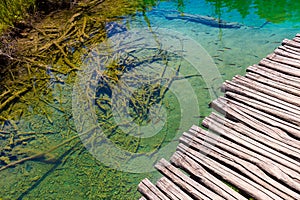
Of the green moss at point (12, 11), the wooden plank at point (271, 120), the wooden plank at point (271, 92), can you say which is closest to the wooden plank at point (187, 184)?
the wooden plank at point (271, 120)

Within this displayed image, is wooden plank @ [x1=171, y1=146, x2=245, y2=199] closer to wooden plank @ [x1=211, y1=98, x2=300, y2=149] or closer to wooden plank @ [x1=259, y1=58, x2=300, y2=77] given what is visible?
wooden plank @ [x1=211, y1=98, x2=300, y2=149]

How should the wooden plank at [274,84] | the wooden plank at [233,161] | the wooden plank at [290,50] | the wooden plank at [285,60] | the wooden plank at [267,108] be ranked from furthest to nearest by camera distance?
the wooden plank at [290,50], the wooden plank at [285,60], the wooden plank at [274,84], the wooden plank at [267,108], the wooden plank at [233,161]

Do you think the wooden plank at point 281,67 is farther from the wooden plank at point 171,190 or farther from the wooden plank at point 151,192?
the wooden plank at point 151,192

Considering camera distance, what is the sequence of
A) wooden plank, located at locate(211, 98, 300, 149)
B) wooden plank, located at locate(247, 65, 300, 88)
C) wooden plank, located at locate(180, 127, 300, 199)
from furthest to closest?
wooden plank, located at locate(247, 65, 300, 88) → wooden plank, located at locate(211, 98, 300, 149) → wooden plank, located at locate(180, 127, 300, 199)

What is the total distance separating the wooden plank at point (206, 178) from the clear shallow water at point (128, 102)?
116 cm

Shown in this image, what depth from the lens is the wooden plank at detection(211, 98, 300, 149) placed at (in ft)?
8.56

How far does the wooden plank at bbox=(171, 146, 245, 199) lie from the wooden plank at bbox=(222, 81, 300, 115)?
888 millimetres

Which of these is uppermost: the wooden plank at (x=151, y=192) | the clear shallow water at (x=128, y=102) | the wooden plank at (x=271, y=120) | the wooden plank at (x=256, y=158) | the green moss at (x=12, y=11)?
the green moss at (x=12, y=11)

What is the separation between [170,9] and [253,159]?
477cm

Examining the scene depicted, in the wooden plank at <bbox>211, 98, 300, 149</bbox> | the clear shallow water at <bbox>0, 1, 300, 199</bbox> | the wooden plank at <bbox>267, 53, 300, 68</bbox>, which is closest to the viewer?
the wooden plank at <bbox>211, 98, 300, 149</bbox>

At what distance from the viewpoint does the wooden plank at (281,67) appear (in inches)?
126

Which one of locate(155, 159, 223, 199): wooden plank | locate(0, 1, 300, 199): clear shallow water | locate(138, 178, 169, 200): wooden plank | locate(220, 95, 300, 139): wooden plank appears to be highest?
locate(220, 95, 300, 139): wooden plank

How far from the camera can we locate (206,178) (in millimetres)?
2441

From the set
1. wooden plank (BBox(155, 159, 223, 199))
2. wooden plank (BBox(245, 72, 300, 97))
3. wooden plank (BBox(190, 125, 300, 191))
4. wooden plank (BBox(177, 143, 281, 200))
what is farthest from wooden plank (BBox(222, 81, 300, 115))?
wooden plank (BBox(155, 159, 223, 199))
